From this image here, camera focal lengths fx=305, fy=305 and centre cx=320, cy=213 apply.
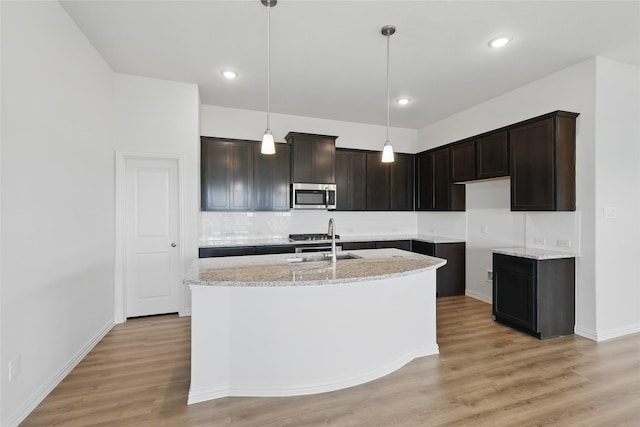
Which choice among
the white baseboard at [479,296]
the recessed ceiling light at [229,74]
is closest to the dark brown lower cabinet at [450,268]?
the white baseboard at [479,296]

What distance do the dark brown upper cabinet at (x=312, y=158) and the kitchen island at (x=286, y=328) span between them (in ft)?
8.34

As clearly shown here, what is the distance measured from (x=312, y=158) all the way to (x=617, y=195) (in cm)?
376

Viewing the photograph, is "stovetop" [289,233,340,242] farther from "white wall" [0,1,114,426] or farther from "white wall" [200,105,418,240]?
"white wall" [0,1,114,426]

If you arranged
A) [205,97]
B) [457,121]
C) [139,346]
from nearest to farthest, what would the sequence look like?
[139,346]
[205,97]
[457,121]

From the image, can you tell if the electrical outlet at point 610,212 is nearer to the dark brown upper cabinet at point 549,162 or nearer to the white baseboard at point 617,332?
the dark brown upper cabinet at point 549,162

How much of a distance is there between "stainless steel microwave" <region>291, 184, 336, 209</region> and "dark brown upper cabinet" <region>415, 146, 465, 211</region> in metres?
1.75

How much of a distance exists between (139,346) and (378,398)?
7.94ft

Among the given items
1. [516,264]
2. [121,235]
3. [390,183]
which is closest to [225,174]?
[121,235]

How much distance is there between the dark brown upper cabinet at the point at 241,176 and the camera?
14.7 feet

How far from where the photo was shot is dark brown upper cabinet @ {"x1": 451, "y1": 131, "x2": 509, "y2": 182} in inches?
153

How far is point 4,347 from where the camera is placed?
187 cm

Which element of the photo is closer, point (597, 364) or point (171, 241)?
point (597, 364)

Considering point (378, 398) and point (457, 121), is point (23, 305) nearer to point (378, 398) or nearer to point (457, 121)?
point (378, 398)

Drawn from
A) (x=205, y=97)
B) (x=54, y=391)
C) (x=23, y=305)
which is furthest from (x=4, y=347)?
(x=205, y=97)
